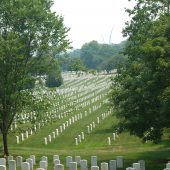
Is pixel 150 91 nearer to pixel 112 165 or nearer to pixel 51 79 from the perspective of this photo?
pixel 112 165

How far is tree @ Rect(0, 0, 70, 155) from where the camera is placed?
21.7m

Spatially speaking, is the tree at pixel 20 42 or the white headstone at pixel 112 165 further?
the tree at pixel 20 42

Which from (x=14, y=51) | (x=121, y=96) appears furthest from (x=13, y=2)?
(x=121, y=96)

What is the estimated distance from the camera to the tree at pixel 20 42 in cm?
2172

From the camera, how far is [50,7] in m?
24.6

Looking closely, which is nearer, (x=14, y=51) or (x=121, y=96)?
(x=121, y=96)

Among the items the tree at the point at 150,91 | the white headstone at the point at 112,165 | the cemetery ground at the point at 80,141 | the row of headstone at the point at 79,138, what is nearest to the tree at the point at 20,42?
the cemetery ground at the point at 80,141

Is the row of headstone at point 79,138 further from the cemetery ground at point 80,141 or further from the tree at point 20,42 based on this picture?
the tree at point 20,42

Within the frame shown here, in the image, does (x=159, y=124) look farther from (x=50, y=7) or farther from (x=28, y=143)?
(x=28, y=143)

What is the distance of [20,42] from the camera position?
2200 centimetres

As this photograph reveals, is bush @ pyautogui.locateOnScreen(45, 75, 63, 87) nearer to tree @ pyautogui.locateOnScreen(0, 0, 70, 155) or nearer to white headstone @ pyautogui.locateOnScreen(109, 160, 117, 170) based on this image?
tree @ pyautogui.locateOnScreen(0, 0, 70, 155)

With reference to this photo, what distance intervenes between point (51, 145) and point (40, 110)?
9657mm

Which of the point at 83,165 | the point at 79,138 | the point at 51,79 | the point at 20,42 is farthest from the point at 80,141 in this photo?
the point at 83,165

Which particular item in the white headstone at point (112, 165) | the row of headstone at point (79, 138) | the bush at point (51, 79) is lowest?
the row of headstone at point (79, 138)
